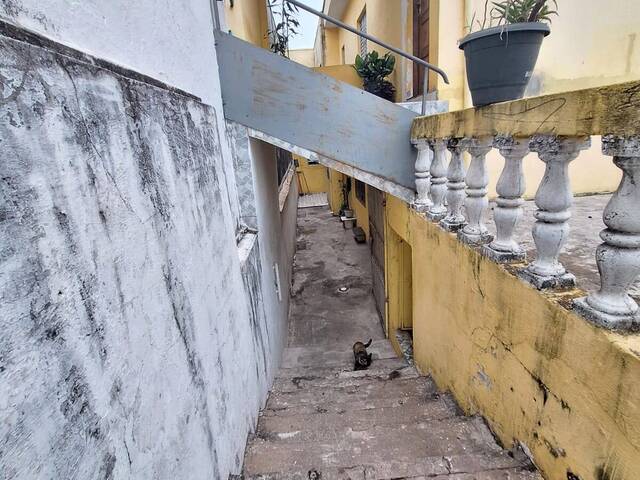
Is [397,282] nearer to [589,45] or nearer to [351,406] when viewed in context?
[351,406]

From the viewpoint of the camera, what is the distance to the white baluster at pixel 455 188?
2.37 metres

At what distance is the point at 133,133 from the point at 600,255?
65.3 inches

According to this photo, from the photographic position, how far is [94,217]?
876 mm

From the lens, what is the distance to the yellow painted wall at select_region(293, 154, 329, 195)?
59.1 feet

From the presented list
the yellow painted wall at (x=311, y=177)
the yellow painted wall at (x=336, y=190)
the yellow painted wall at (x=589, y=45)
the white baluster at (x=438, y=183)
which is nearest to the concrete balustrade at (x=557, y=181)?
the white baluster at (x=438, y=183)

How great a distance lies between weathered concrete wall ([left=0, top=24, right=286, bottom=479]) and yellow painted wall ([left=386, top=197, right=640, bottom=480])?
1.51m

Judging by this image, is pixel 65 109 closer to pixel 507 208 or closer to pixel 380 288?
pixel 507 208

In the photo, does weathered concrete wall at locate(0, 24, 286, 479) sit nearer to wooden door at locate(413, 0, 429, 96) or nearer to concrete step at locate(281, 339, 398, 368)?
concrete step at locate(281, 339, 398, 368)

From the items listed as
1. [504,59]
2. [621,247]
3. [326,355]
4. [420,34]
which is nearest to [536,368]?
[621,247]

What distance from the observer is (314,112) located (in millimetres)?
3260

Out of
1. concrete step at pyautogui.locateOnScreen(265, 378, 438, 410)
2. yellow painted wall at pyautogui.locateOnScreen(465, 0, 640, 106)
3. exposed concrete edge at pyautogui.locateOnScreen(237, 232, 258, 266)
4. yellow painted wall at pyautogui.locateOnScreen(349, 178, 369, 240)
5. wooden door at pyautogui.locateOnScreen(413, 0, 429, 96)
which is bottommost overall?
concrete step at pyautogui.locateOnScreen(265, 378, 438, 410)

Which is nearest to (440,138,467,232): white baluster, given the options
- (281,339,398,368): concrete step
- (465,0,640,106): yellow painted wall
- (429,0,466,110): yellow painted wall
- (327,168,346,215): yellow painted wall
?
(429,0,466,110): yellow painted wall

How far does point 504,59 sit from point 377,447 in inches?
97.6

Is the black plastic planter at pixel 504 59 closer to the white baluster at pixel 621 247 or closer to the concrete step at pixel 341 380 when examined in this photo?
the white baluster at pixel 621 247
